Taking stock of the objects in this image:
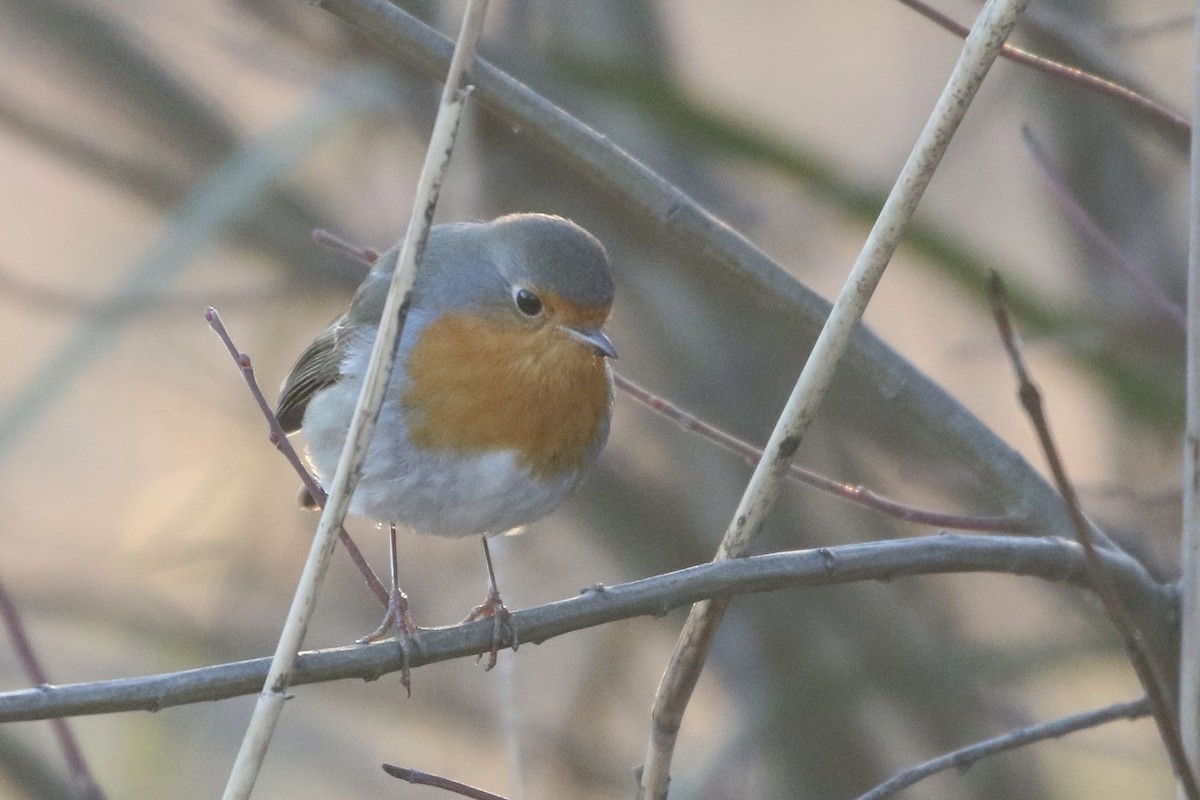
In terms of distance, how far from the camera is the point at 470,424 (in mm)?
2783

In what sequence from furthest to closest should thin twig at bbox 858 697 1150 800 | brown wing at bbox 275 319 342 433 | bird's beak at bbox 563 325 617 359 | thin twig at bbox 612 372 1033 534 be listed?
brown wing at bbox 275 319 342 433 → bird's beak at bbox 563 325 617 359 → thin twig at bbox 612 372 1033 534 → thin twig at bbox 858 697 1150 800

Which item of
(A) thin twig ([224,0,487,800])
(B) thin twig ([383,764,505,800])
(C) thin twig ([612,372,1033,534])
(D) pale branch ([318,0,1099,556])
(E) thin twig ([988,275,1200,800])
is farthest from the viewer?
(D) pale branch ([318,0,1099,556])

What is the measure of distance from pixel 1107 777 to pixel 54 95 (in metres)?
4.30

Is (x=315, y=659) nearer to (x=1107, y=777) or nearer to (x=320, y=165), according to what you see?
(x=320, y=165)

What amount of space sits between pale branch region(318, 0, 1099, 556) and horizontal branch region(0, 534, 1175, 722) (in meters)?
0.26

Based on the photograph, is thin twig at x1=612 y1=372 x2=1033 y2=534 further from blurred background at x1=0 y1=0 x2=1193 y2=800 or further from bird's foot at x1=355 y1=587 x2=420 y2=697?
blurred background at x1=0 y1=0 x2=1193 y2=800

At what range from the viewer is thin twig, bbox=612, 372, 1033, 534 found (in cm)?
212

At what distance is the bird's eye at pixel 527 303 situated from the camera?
2.88 metres

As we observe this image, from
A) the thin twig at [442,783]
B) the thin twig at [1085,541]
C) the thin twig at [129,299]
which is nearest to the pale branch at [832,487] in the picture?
the thin twig at [442,783]

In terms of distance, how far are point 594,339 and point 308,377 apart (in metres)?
0.76

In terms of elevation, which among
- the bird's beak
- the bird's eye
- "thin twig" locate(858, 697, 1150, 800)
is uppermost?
the bird's eye

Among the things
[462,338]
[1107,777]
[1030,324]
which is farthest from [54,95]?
[1107,777]

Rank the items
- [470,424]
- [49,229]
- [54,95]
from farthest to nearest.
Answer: [49,229], [54,95], [470,424]

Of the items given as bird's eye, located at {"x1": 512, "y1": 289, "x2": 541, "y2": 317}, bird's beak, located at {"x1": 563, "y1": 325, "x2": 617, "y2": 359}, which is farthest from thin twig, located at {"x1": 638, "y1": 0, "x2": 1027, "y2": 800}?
bird's eye, located at {"x1": 512, "y1": 289, "x2": 541, "y2": 317}
